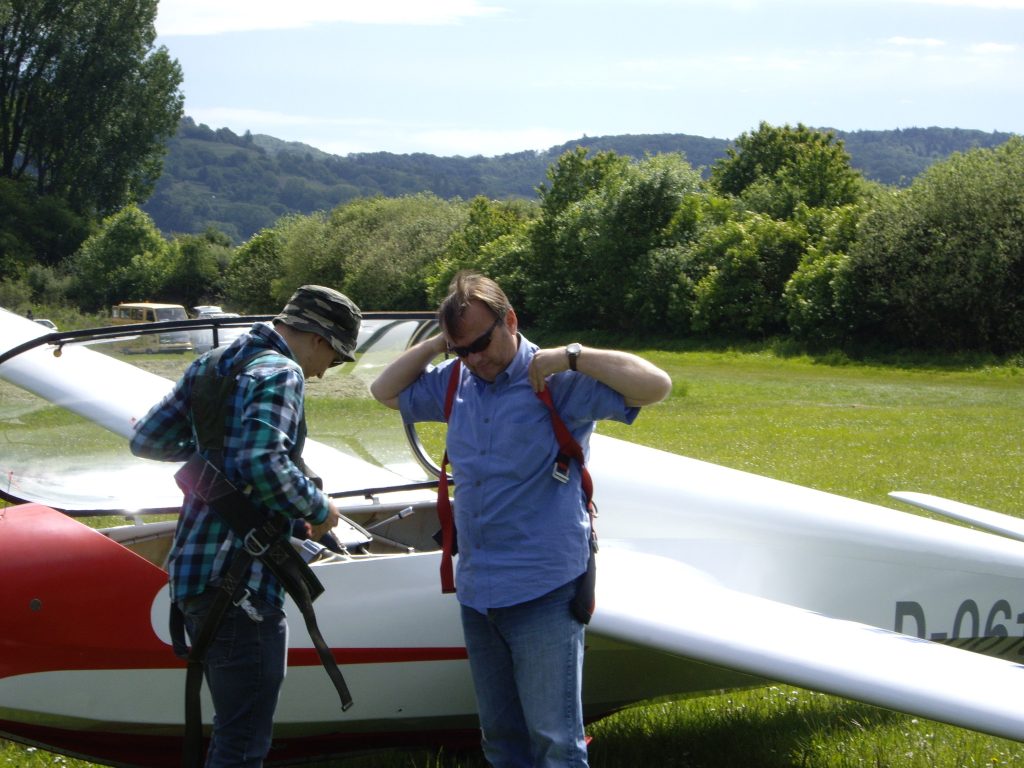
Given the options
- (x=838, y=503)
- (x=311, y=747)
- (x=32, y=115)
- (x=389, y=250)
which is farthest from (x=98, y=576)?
(x=32, y=115)

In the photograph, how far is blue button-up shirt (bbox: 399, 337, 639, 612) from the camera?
114 inches

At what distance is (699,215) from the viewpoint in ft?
139

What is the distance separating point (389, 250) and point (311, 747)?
5751 cm

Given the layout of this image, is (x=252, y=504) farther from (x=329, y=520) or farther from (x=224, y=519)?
(x=329, y=520)

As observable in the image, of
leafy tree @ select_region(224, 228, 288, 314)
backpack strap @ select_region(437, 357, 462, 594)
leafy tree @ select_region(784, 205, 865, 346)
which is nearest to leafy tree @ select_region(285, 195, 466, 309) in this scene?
leafy tree @ select_region(224, 228, 288, 314)

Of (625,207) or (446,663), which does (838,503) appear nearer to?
(446,663)

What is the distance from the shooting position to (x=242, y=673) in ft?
9.09

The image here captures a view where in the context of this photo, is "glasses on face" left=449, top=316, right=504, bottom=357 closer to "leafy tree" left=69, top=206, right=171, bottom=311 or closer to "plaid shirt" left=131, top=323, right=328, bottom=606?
"plaid shirt" left=131, top=323, right=328, bottom=606

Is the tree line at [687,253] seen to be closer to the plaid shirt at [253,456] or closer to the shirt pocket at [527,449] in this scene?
the shirt pocket at [527,449]

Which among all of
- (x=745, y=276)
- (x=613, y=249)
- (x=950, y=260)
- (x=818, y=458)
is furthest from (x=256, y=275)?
(x=818, y=458)

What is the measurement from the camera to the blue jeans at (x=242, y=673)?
9.04 feet

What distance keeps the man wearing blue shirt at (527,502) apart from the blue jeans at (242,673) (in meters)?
0.57

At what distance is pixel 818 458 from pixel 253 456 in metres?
10.9

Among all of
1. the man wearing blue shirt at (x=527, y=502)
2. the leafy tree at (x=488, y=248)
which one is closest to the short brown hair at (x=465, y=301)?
the man wearing blue shirt at (x=527, y=502)
